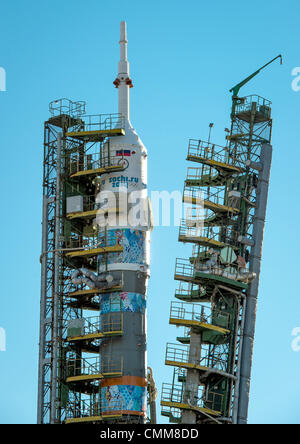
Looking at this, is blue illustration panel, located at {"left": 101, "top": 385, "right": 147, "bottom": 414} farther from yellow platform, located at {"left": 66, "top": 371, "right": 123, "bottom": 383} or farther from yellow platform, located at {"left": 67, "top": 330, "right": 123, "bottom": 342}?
yellow platform, located at {"left": 67, "top": 330, "right": 123, "bottom": 342}

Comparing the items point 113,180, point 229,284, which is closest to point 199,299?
point 229,284

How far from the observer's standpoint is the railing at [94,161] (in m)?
133

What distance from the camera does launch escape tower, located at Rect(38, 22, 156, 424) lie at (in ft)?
421

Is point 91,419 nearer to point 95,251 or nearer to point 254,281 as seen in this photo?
point 95,251

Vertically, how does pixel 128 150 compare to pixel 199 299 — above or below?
above

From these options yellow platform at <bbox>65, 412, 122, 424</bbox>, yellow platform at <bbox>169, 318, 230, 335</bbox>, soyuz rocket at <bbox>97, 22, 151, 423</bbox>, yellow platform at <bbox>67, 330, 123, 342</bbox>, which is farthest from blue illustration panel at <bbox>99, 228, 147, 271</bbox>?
yellow platform at <bbox>65, 412, 122, 424</bbox>

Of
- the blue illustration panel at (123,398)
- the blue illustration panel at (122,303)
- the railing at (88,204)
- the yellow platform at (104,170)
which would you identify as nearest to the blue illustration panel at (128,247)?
the blue illustration panel at (122,303)

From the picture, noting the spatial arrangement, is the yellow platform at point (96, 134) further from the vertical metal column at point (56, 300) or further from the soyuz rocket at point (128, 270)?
the vertical metal column at point (56, 300)

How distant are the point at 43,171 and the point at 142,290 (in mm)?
15809

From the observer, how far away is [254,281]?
430ft

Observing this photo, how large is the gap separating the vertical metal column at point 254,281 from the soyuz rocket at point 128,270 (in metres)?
8.39

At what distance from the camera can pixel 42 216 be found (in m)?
137
